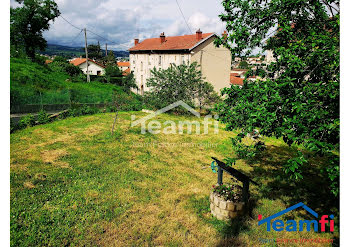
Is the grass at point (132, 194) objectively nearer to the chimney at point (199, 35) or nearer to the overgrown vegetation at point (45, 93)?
the overgrown vegetation at point (45, 93)

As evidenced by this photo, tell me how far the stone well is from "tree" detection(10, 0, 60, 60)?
39320 millimetres

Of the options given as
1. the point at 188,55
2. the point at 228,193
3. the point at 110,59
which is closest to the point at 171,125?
the point at 228,193

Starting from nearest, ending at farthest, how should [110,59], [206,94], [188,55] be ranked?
[206,94], [188,55], [110,59]

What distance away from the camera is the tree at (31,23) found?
30.9 m

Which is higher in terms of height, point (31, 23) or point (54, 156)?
point (31, 23)

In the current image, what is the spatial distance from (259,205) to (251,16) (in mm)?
5720

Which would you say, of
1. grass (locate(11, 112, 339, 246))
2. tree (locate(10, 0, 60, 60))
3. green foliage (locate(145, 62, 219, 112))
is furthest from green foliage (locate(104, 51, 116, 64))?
grass (locate(11, 112, 339, 246))

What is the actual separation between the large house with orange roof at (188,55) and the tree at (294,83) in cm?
1892

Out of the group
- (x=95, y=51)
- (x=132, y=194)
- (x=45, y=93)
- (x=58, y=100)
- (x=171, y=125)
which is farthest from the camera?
(x=95, y=51)

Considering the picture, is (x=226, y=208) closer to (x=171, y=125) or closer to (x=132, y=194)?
(x=132, y=194)

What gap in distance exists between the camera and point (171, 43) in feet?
98.3

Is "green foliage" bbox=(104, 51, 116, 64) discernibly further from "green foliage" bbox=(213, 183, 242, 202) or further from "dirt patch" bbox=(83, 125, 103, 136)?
"green foliage" bbox=(213, 183, 242, 202)

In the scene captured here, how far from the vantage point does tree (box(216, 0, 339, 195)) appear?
383 centimetres

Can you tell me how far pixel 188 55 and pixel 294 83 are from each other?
77.3 feet
